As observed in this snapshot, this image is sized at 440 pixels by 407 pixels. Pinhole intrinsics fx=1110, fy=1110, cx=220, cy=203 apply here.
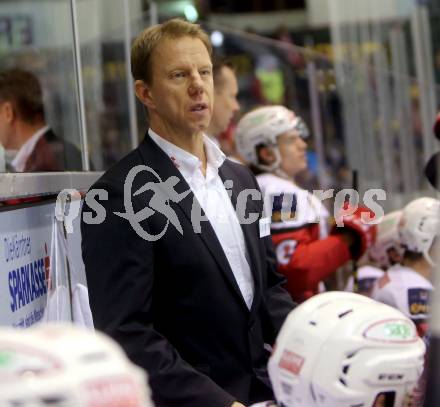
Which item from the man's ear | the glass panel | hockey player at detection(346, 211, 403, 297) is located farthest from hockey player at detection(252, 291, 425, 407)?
hockey player at detection(346, 211, 403, 297)

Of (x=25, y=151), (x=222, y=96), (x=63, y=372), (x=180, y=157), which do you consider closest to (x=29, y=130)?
(x=25, y=151)

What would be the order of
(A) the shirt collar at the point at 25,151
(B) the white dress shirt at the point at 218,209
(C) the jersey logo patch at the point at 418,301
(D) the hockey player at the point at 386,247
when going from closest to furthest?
(B) the white dress shirt at the point at 218,209, (A) the shirt collar at the point at 25,151, (C) the jersey logo patch at the point at 418,301, (D) the hockey player at the point at 386,247

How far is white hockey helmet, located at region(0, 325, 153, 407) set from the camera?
161cm

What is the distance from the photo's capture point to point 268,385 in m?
3.23

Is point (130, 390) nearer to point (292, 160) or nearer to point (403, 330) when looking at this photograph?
point (403, 330)

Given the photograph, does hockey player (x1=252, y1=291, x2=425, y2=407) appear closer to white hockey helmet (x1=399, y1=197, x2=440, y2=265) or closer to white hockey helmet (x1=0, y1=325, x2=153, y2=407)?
white hockey helmet (x1=0, y1=325, x2=153, y2=407)

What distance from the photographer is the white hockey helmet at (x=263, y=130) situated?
17.1 ft

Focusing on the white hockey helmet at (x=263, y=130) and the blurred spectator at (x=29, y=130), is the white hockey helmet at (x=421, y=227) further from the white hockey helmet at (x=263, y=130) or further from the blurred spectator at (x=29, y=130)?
the blurred spectator at (x=29, y=130)

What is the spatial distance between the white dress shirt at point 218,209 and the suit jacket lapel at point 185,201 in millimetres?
29

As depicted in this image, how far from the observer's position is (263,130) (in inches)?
206

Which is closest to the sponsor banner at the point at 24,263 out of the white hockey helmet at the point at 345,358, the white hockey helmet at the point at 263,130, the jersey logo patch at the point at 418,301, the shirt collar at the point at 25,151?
the shirt collar at the point at 25,151

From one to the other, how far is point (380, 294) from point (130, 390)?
348 cm

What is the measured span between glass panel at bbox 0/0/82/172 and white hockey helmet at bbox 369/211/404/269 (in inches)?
63.3

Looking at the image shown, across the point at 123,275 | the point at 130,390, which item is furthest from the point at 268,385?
the point at 130,390
